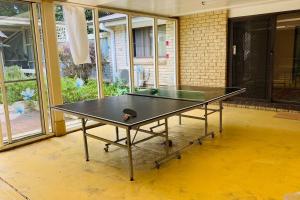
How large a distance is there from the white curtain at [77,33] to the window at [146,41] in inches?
112

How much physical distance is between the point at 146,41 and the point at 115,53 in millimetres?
1475

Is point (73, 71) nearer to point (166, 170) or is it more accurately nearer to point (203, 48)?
point (166, 170)

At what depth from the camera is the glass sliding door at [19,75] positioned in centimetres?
387

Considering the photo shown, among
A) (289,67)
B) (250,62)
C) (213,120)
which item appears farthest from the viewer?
(250,62)

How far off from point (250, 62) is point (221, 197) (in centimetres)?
437

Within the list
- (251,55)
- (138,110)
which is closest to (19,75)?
(138,110)

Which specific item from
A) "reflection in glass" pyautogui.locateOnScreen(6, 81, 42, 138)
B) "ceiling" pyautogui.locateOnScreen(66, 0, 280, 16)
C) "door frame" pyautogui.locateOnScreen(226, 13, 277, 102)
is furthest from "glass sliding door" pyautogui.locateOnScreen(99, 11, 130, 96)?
"door frame" pyautogui.locateOnScreen(226, 13, 277, 102)

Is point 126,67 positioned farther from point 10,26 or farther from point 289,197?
point 289,197

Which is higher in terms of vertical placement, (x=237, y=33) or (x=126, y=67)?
(x=237, y=33)

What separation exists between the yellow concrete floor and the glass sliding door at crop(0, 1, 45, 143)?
47 centimetres

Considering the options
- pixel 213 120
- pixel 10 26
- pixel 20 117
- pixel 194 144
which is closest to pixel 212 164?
pixel 194 144

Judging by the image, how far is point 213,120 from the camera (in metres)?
5.15

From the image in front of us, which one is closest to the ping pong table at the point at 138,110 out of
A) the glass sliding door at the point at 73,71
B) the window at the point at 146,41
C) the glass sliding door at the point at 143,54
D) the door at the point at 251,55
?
the glass sliding door at the point at 73,71

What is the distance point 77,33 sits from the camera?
181 inches
